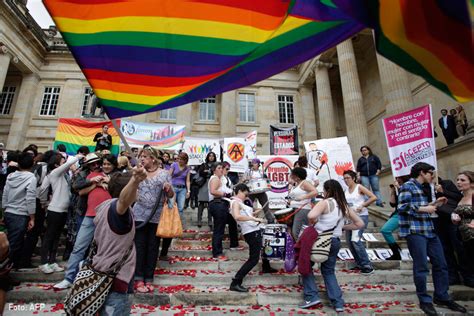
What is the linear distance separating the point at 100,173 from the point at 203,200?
3028 mm

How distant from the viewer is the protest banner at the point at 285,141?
1277cm

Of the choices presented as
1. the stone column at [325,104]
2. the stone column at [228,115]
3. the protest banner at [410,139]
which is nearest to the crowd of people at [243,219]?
the protest banner at [410,139]

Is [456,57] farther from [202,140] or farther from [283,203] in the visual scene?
[202,140]

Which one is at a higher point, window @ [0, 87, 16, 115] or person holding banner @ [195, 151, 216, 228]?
window @ [0, 87, 16, 115]

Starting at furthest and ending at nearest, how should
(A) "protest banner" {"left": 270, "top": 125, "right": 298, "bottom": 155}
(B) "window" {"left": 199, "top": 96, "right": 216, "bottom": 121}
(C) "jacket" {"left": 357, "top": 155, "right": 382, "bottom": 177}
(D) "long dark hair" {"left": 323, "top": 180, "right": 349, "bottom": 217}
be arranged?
(B) "window" {"left": 199, "top": 96, "right": 216, "bottom": 121} → (A) "protest banner" {"left": 270, "top": 125, "right": 298, "bottom": 155} → (C) "jacket" {"left": 357, "top": 155, "right": 382, "bottom": 177} → (D) "long dark hair" {"left": 323, "top": 180, "right": 349, "bottom": 217}

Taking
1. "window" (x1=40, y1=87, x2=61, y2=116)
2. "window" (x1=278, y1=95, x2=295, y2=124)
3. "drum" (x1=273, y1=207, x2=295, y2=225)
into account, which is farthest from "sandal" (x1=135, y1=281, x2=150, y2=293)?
"window" (x1=40, y1=87, x2=61, y2=116)

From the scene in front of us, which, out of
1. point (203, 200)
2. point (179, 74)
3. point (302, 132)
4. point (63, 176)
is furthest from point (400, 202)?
point (302, 132)

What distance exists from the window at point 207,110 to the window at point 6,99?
Result: 49.2ft

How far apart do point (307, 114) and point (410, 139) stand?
52.1ft

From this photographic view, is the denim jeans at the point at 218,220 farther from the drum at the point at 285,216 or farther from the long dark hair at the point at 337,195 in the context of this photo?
the long dark hair at the point at 337,195

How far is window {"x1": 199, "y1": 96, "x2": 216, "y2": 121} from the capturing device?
21.6 meters

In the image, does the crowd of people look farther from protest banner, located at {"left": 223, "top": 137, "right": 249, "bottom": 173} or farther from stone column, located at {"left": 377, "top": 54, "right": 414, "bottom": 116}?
stone column, located at {"left": 377, "top": 54, "right": 414, "bottom": 116}

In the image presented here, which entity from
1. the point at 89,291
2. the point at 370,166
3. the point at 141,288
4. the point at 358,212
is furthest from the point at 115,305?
the point at 370,166

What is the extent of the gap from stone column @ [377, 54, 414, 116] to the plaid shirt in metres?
8.92
